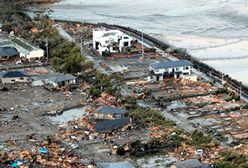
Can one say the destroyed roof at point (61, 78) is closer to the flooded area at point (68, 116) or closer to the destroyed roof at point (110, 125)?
the flooded area at point (68, 116)

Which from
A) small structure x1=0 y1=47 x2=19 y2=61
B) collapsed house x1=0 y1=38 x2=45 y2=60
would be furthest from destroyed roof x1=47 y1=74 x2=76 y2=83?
small structure x1=0 y1=47 x2=19 y2=61

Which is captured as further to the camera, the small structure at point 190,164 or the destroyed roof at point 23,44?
the destroyed roof at point 23,44

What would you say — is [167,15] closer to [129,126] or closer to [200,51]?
[200,51]

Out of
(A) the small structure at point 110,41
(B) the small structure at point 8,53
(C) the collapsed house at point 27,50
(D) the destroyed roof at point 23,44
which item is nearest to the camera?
(C) the collapsed house at point 27,50

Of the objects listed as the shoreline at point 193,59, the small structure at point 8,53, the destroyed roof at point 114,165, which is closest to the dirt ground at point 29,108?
the destroyed roof at point 114,165

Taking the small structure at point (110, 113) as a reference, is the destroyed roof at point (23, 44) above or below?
above

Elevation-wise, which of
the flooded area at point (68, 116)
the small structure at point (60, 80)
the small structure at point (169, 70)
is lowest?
the flooded area at point (68, 116)
